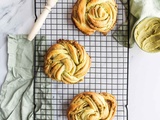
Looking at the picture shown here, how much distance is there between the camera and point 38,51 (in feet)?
7.31

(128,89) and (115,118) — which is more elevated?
(128,89)

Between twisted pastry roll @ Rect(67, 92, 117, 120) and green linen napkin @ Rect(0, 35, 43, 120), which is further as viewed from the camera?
green linen napkin @ Rect(0, 35, 43, 120)

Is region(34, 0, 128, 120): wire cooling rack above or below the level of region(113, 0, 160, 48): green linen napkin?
below

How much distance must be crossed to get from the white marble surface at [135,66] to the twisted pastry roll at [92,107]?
0.14 meters

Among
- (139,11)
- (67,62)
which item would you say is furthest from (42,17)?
(139,11)

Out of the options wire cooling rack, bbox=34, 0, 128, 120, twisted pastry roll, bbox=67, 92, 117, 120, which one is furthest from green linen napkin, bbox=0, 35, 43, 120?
twisted pastry roll, bbox=67, 92, 117, 120

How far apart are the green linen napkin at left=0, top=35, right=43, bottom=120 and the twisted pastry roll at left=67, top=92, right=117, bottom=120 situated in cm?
20

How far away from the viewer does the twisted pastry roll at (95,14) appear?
2133 millimetres

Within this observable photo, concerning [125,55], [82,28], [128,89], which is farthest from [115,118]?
[82,28]

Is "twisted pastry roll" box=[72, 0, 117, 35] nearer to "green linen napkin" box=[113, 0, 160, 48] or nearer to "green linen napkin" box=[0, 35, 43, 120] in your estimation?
"green linen napkin" box=[113, 0, 160, 48]

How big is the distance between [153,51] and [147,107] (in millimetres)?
285

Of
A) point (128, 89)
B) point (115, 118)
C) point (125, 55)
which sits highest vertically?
point (125, 55)

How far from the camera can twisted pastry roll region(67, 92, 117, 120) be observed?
6.95 feet

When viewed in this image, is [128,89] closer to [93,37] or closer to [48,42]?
[93,37]
